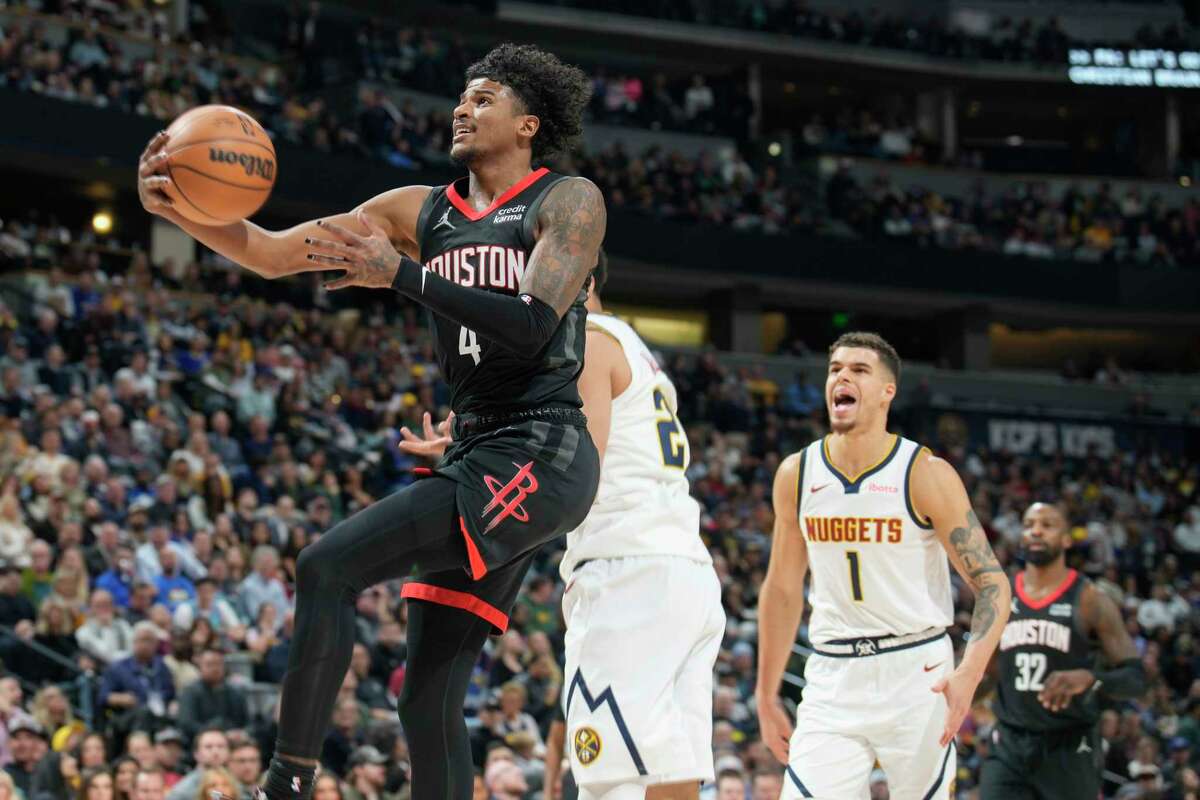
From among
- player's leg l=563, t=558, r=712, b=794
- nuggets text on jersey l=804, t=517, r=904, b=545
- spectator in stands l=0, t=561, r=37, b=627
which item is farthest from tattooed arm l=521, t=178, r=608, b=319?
spectator in stands l=0, t=561, r=37, b=627

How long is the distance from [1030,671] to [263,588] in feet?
22.0

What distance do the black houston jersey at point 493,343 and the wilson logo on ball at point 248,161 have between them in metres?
0.53

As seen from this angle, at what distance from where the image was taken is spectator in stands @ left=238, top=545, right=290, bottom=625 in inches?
491

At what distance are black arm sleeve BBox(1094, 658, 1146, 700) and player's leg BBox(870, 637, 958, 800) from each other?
8.09 ft

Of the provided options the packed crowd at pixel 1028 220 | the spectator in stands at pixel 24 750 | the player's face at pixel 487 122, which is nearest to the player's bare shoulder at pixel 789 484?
the player's face at pixel 487 122

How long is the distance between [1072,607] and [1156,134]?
31.4 metres

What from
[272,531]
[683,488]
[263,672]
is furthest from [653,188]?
[683,488]

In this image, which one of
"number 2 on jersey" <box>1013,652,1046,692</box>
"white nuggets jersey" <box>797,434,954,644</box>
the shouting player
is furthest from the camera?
"number 2 on jersey" <box>1013,652,1046,692</box>

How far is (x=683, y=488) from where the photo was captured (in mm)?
5547

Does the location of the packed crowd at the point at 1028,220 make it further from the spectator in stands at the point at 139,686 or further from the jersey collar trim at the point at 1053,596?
the jersey collar trim at the point at 1053,596

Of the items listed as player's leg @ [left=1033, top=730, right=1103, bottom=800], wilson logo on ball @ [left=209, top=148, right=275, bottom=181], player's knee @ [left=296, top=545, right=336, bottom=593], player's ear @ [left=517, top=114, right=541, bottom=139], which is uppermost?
player's ear @ [left=517, top=114, right=541, bottom=139]

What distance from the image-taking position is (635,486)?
17.6ft

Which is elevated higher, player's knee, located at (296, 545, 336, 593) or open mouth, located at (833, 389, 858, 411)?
open mouth, located at (833, 389, 858, 411)

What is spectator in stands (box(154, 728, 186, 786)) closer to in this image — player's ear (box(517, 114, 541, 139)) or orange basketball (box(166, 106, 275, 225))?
orange basketball (box(166, 106, 275, 225))
